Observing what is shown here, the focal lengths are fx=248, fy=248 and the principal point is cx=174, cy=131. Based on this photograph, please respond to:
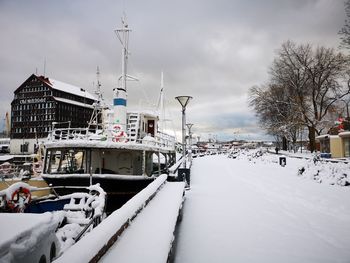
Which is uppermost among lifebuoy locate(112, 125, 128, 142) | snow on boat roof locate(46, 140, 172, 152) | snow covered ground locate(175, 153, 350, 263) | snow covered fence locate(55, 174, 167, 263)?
lifebuoy locate(112, 125, 128, 142)

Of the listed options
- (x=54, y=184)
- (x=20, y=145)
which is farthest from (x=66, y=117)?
(x=54, y=184)

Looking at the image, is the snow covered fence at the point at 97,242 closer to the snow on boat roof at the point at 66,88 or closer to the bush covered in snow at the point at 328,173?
the bush covered in snow at the point at 328,173

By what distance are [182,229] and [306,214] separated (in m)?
3.51

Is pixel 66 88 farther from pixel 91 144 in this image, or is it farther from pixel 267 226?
pixel 267 226

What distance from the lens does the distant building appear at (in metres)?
62.2

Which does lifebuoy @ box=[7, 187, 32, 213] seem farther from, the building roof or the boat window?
the building roof

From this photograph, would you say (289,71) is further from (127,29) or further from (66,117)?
(66,117)

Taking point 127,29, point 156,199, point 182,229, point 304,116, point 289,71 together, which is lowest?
A: point 182,229

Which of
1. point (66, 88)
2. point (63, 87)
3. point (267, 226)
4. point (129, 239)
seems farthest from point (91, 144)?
point (66, 88)

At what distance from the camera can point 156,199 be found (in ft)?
21.6

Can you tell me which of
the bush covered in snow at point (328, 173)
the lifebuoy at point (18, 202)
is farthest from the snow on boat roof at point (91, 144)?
the bush covered in snow at point (328, 173)

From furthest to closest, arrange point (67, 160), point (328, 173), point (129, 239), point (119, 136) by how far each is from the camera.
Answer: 1. point (67, 160)
2. point (328, 173)
3. point (119, 136)
4. point (129, 239)

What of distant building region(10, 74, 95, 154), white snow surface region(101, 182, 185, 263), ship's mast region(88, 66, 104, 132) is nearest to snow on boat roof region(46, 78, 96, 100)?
distant building region(10, 74, 95, 154)

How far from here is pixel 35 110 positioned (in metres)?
63.2
